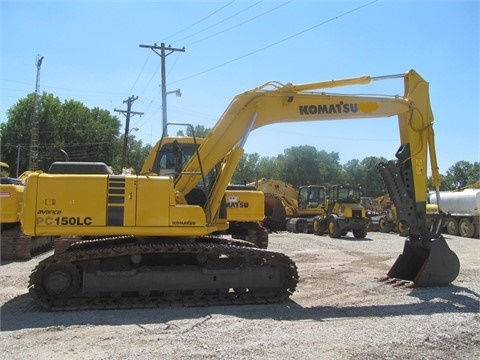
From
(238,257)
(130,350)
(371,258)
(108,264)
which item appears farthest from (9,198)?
(371,258)

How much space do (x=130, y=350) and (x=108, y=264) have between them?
2.40 meters

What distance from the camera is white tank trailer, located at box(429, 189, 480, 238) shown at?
24812mm

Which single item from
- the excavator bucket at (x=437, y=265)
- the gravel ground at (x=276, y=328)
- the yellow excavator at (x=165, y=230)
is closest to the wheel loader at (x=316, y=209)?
the excavator bucket at (x=437, y=265)

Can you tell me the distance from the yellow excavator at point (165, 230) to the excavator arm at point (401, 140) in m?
0.03

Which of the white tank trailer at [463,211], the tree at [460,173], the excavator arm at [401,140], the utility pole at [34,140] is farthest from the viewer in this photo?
the tree at [460,173]

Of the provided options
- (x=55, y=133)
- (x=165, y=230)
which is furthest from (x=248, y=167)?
(x=165, y=230)

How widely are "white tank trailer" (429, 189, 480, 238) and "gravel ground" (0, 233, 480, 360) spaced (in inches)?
689

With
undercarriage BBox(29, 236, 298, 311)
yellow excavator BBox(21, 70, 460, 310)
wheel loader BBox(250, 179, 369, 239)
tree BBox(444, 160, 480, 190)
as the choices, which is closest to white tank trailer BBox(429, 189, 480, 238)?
wheel loader BBox(250, 179, 369, 239)

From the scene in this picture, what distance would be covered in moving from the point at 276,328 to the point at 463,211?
22.6 metres

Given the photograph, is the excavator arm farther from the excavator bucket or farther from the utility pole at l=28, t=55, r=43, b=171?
the utility pole at l=28, t=55, r=43, b=171

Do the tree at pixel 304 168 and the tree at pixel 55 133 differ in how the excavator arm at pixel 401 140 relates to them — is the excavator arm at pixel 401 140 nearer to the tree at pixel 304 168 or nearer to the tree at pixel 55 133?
the tree at pixel 55 133

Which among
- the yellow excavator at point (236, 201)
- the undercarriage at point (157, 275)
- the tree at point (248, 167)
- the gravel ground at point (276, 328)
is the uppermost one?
the tree at point (248, 167)

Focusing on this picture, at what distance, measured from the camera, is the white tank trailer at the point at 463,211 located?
24.8m

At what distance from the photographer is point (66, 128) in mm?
55875
